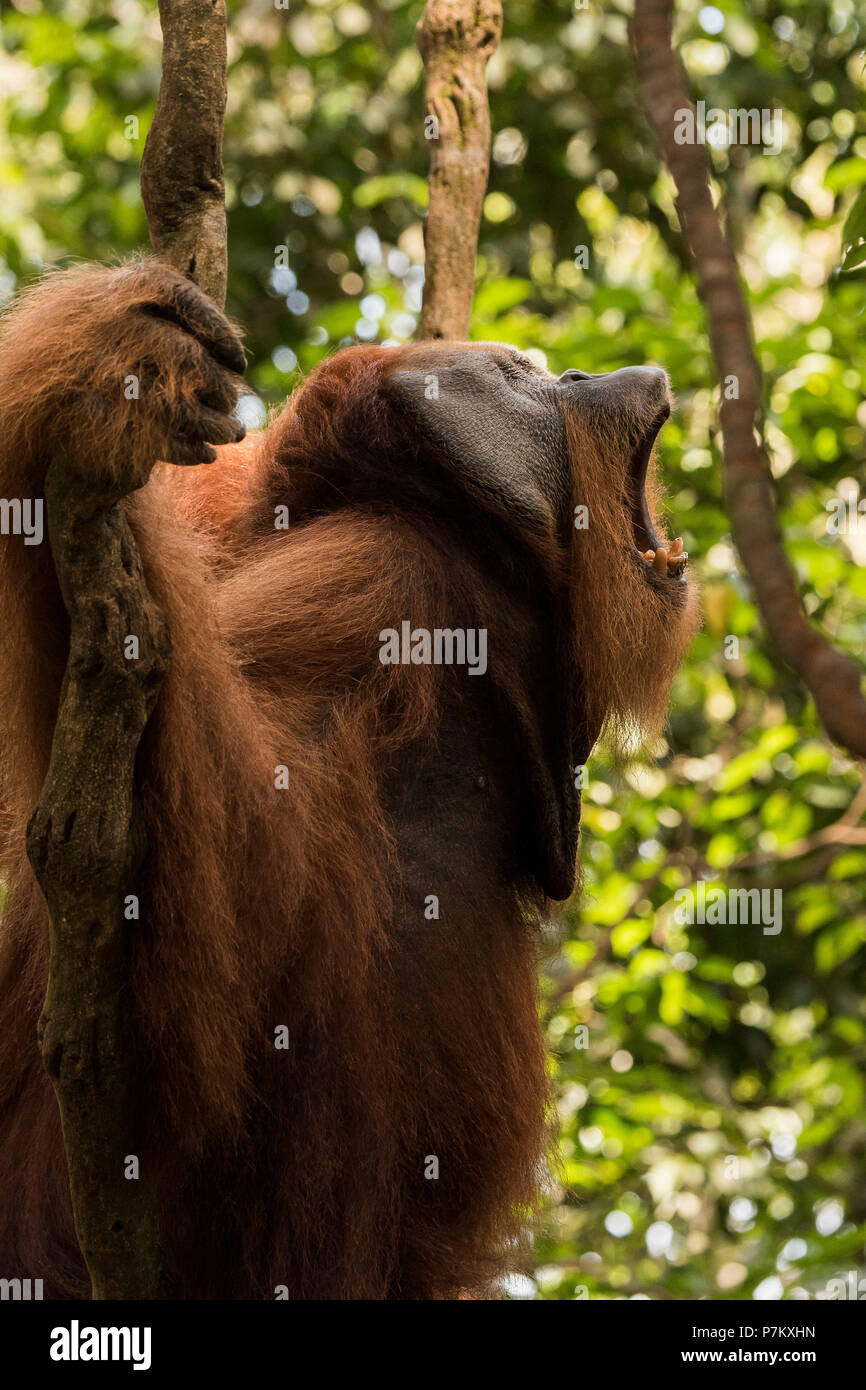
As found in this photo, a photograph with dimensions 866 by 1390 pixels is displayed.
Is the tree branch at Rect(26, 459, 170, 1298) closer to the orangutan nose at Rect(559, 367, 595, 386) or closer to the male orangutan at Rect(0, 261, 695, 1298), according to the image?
the male orangutan at Rect(0, 261, 695, 1298)

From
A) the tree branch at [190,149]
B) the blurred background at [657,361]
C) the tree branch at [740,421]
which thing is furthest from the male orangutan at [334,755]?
the tree branch at [740,421]

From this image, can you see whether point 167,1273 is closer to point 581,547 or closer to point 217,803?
point 217,803

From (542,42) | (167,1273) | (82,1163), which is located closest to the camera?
(82,1163)

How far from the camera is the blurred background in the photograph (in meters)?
5.28

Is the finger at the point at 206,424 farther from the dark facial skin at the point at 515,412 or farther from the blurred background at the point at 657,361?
the blurred background at the point at 657,361

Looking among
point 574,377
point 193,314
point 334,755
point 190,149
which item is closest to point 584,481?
point 574,377

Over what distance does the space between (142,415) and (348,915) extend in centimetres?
106

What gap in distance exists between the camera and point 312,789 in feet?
8.86

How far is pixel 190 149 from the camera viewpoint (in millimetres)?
2699

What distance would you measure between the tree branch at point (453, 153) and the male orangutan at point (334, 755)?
2.26 feet

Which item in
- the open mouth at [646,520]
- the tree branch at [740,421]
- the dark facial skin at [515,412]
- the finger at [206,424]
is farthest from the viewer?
the open mouth at [646,520]

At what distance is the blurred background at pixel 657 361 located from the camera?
208 inches

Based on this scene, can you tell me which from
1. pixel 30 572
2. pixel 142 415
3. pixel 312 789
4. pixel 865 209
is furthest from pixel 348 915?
pixel 865 209

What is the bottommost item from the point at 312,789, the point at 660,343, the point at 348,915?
the point at 348,915
